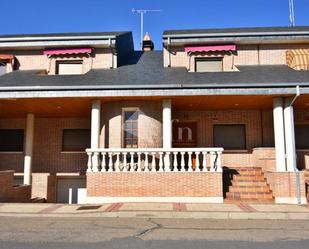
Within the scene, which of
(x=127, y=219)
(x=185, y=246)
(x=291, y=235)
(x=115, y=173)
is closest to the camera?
(x=185, y=246)

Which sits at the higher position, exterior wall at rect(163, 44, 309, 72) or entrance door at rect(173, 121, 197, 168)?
exterior wall at rect(163, 44, 309, 72)

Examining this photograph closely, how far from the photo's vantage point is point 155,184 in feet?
36.9

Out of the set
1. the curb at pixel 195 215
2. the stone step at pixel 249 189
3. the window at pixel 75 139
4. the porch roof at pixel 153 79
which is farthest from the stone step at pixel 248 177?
the window at pixel 75 139

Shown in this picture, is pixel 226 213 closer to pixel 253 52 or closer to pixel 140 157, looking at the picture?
pixel 140 157

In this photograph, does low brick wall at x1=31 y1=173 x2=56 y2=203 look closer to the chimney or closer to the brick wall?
the brick wall

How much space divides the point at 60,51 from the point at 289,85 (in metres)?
10.3

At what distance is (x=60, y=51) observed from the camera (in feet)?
52.6

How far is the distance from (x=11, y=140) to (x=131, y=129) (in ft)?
25.2

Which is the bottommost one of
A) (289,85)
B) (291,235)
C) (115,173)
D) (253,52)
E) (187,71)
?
(291,235)

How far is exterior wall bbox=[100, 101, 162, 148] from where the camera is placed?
42.4ft

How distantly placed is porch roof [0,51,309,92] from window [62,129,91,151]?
3327mm

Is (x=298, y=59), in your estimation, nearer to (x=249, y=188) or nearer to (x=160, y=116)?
(x=249, y=188)

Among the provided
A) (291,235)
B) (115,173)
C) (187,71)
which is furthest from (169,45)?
(291,235)

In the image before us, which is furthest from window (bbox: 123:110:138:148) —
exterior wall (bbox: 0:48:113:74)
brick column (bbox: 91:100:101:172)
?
→ exterior wall (bbox: 0:48:113:74)
